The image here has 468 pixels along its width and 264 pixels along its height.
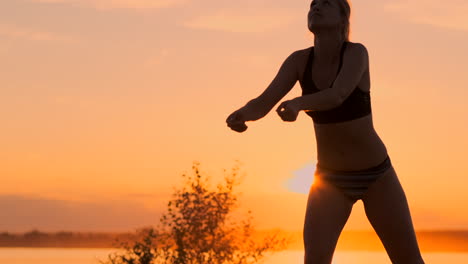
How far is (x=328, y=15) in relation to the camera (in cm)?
912

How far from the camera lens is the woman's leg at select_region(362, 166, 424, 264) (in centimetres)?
934

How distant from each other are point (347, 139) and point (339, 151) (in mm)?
126

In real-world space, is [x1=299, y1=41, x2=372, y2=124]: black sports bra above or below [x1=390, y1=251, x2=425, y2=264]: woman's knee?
above

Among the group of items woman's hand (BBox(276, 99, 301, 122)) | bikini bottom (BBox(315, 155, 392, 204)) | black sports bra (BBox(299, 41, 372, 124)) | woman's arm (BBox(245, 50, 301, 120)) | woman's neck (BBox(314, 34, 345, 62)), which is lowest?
bikini bottom (BBox(315, 155, 392, 204))

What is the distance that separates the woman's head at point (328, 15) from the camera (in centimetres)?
912

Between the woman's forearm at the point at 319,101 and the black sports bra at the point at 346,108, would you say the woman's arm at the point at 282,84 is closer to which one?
the black sports bra at the point at 346,108

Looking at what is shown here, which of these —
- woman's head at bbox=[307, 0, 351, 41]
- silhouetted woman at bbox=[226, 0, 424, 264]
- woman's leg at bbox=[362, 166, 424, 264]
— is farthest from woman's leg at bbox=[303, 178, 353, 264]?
woman's head at bbox=[307, 0, 351, 41]

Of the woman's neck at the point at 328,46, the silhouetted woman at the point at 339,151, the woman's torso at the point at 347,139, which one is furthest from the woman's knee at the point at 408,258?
the woman's neck at the point at 328,46

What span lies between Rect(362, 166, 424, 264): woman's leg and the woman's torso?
0.21 meters

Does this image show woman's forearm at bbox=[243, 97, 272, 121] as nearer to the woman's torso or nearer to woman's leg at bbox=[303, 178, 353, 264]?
the woman's torso

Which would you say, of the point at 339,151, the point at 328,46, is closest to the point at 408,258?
the point at 339,151

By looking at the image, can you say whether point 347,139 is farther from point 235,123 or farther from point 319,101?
point 235,123

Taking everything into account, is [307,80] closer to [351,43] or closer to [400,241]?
[351,43]

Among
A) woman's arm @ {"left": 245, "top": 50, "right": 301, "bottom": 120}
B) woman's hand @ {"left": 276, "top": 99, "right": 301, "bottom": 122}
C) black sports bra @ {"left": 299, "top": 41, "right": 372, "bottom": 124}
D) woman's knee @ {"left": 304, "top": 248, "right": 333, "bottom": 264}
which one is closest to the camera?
woman's hand @ {"left": 276, "top": 99, "right": 301, "bottom": 122}
